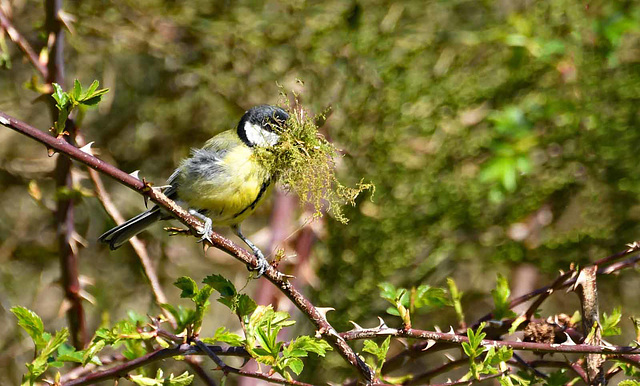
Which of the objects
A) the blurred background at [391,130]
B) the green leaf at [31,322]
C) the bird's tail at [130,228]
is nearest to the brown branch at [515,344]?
the green leaf at [31,322]

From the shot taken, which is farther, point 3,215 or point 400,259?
point 3,215

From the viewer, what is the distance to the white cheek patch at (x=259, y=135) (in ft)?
6.89

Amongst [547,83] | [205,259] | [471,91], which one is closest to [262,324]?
[471,91]

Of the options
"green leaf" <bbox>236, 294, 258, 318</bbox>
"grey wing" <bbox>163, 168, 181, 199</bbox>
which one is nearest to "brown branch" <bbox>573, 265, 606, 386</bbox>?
"green leaf" <bbox>236, 294, 258, 318</bbox>

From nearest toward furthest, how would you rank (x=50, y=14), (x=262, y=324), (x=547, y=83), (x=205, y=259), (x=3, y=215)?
(x=262, y=324) → (x=50, y=14) → (x=547, y=83) → (x=3, y=215) → (x=205, y=259)

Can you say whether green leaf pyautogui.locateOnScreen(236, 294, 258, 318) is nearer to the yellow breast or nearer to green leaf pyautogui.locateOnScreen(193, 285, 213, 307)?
green leaf pyautogui.locateOnScreen(193, 285, 213, 307)

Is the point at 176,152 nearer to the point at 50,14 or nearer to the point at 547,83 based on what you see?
the point at 50,14

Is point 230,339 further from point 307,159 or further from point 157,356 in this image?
point 307,159

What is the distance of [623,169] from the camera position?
277 centimetres

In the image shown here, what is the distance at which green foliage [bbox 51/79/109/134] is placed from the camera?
146 centimetres

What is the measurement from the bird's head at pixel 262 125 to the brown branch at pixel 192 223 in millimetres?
465

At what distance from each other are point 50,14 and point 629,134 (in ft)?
7.10

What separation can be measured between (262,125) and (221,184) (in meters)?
0.50

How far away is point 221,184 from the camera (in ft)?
8.82
